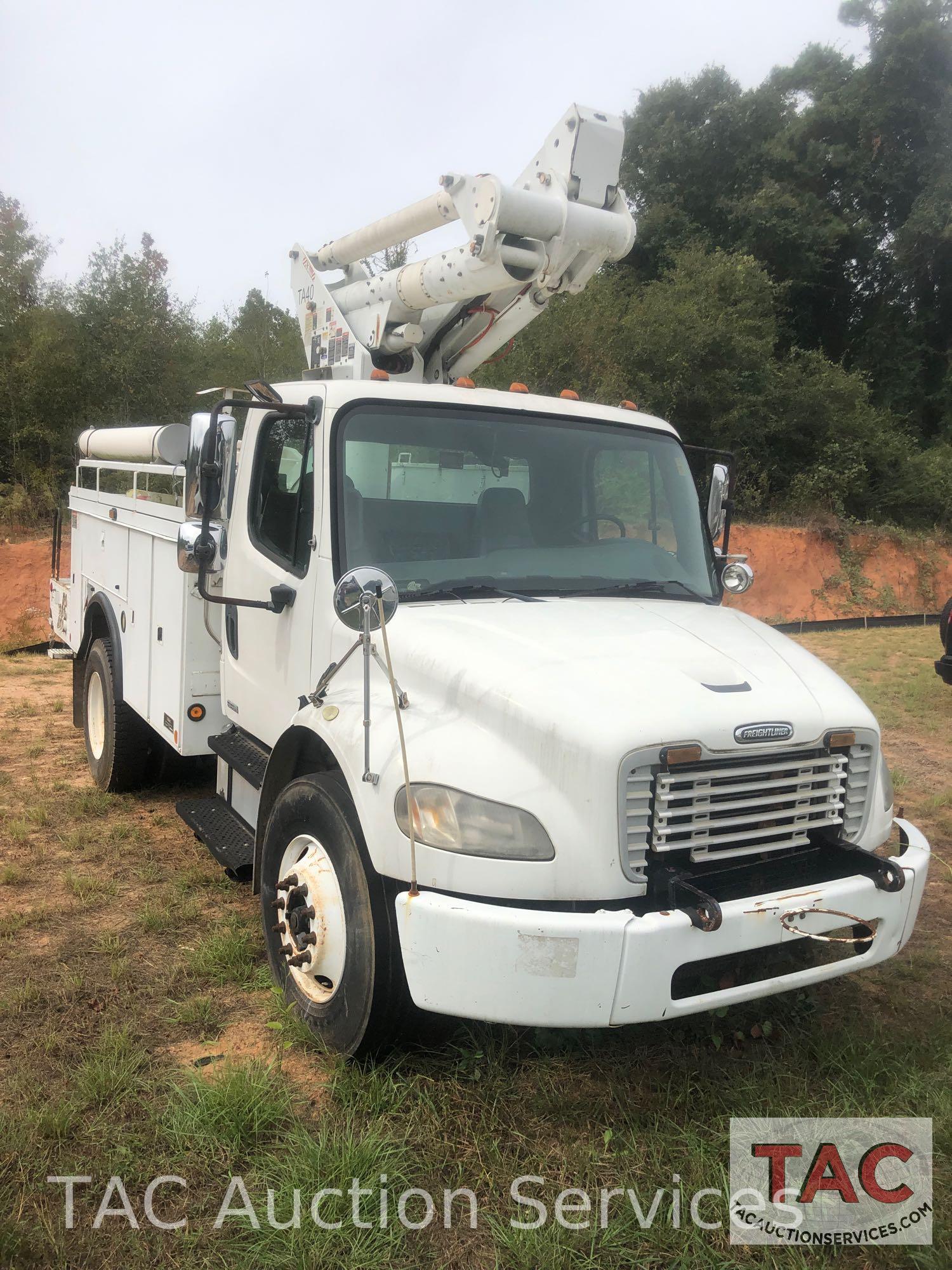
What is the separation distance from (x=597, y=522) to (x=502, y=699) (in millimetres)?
1469

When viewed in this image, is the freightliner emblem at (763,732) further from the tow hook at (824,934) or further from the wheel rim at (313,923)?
the wheel rim at (313,923)

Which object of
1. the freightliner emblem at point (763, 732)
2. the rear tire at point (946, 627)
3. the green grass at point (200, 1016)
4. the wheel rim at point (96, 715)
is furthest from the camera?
the rear tire at point (946, 627)

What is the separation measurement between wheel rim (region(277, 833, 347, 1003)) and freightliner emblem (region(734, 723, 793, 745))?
135 centimetres

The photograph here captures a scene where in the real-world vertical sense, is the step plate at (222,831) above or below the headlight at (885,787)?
below

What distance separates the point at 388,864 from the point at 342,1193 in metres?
0.87

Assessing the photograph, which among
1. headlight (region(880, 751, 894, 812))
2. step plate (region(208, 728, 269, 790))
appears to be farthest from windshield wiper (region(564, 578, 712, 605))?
step plate (region(208, 728, 269, 790))

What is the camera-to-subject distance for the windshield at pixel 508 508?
3.64 m

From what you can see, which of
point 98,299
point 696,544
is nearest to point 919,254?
point 98,299

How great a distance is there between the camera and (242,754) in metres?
4.44

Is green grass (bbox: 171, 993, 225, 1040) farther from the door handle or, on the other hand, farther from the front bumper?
the door handle

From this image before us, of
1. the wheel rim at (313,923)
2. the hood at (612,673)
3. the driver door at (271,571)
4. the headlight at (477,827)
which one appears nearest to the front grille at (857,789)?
the hood at (612,673)

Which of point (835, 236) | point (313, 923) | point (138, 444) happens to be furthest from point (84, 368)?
point (835, 236)

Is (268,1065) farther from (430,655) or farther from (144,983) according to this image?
(430,655)

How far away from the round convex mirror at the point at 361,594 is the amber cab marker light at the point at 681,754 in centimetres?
→ 90
